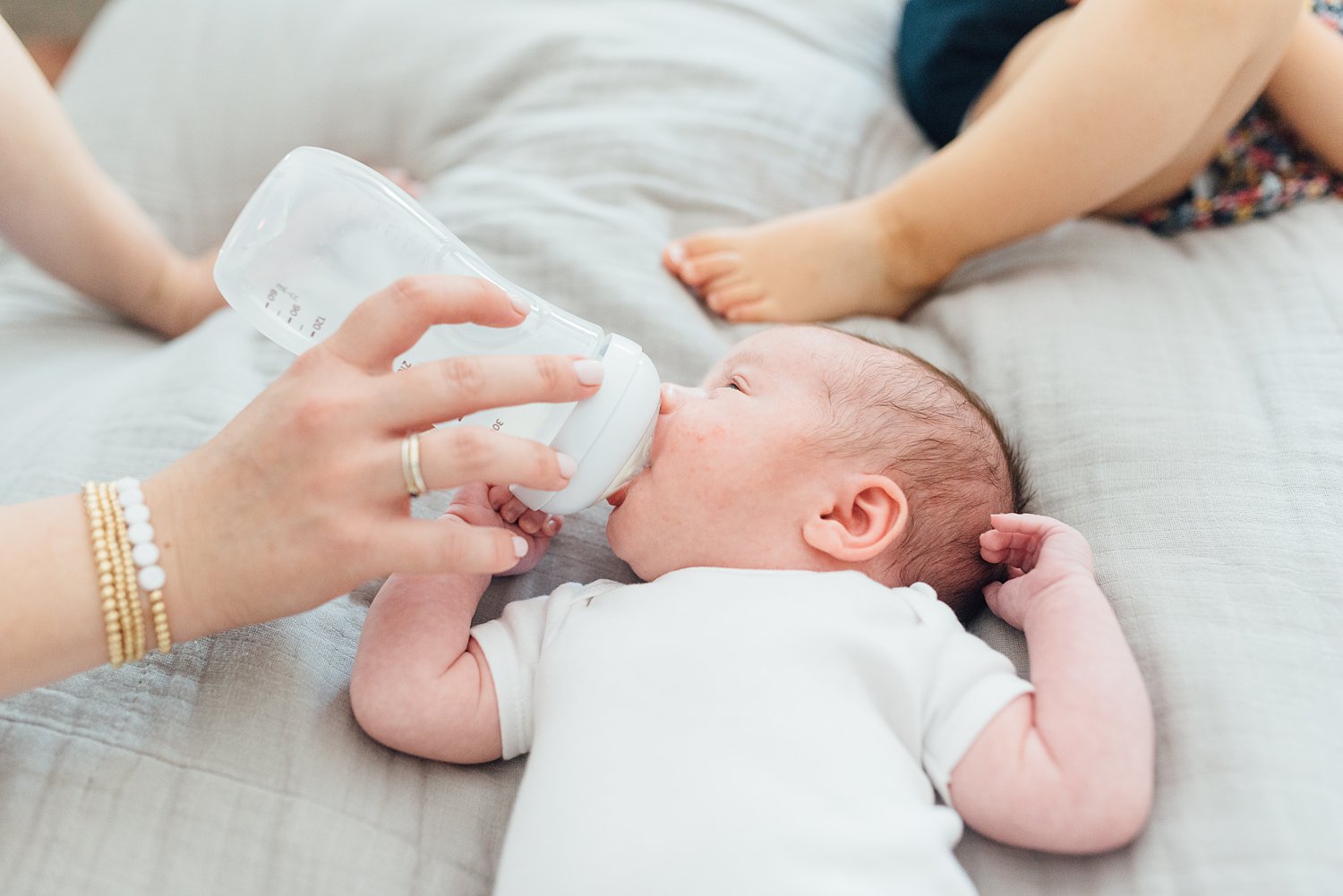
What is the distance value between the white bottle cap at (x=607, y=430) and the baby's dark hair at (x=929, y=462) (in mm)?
166

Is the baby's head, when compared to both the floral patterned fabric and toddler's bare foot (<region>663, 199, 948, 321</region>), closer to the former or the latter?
toddler's bare foot (<region>663, 199, 948, 321</region>)

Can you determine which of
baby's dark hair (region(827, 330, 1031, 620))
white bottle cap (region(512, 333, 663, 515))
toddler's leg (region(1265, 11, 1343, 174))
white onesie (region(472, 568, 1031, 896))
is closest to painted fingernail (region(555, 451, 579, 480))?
white bottle cap (region(512, 333, 663, 515))

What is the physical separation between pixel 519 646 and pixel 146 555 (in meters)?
0.27

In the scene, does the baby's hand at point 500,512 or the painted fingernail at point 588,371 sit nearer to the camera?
the painted fingernail at point 588,371

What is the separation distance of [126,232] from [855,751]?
1008mm

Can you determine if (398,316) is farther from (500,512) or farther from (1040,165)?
(1040,165)

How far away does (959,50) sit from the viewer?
137 cm

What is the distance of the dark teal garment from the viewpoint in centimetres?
134

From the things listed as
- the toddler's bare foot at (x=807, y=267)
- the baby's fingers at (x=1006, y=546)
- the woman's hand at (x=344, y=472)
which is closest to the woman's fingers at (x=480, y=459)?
the woman's hand at (x=344, y=472)

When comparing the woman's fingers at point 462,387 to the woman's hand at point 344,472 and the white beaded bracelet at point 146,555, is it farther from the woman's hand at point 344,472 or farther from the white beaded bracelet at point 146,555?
the white beaded bracelet at point 146,555

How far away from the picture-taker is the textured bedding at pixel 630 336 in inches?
27.0

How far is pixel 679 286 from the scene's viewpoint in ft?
3.86

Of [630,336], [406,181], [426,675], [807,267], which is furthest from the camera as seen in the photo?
[406,181]

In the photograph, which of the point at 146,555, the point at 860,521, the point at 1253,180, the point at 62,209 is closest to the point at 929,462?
the point at 860,521
